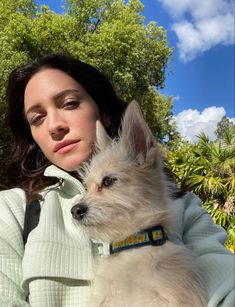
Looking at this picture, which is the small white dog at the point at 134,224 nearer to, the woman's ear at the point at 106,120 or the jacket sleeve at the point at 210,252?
the jacket sleeve at the point at 210,252

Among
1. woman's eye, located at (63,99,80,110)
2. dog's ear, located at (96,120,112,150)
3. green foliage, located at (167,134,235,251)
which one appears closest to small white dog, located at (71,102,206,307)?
dog's ear, located at (96,120,112,150)

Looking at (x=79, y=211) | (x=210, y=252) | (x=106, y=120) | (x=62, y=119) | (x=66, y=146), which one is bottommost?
(x=210, y=252)

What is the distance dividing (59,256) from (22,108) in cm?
180

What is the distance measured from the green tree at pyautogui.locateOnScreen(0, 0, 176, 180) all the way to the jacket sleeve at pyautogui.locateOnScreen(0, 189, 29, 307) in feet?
59.3

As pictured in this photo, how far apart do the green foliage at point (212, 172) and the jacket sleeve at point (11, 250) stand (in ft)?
43.4

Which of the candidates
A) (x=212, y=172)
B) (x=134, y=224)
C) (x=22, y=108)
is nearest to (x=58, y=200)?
(x=134, y=224)

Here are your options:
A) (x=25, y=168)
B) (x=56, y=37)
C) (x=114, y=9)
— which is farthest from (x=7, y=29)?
(x=25, y=168)

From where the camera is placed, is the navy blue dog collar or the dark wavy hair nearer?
the navy blue dog collar

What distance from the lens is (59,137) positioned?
3.25 meters

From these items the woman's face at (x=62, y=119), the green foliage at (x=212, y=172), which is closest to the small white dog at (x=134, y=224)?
Answer: the woman's face at (x=62, y=119)

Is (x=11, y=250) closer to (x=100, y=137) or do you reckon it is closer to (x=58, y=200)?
(x=58, y=200)

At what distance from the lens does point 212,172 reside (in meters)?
18.2

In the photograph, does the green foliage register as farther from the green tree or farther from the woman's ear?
the woman's ear

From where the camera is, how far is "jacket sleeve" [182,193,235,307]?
238 centimetres
